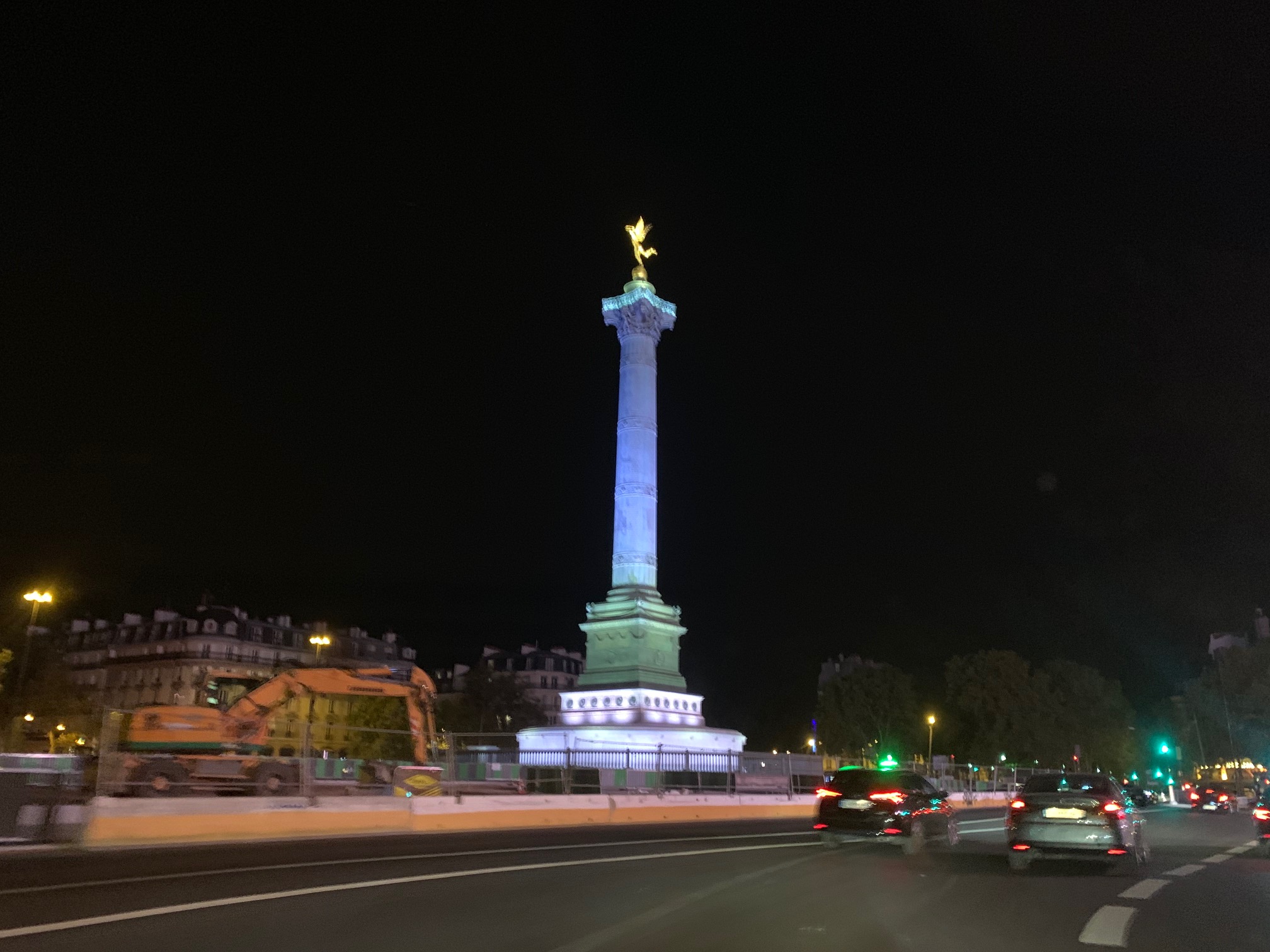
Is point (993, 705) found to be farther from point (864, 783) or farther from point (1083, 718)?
point (864, 783)

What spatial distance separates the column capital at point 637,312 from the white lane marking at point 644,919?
46.8m

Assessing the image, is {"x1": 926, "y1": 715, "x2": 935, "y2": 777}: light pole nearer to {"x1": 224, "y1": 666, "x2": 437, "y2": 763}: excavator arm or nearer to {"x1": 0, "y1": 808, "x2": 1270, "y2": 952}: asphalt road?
{"x1": 224, "y1": 666, "x2": 437, "y2": 763}: excavator arm

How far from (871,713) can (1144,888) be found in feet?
230

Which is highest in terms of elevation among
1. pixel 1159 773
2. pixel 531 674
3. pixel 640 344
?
pixel 640 344

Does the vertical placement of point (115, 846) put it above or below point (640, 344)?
below

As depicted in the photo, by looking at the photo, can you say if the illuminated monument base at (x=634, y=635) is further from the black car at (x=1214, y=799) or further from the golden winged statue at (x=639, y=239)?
the black car at (x=1214, y=799)

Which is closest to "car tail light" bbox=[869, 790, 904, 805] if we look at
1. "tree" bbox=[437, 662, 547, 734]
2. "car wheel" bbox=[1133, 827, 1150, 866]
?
"car wheel" bbox=[1133, 827, 1150, 866]

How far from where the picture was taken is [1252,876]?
1409 centimetres

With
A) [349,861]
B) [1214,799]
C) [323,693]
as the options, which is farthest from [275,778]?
[1214,799]

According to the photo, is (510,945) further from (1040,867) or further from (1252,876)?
(1252,876)

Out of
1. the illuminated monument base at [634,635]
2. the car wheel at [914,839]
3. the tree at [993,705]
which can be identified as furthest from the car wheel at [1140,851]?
the tree at [993,705]

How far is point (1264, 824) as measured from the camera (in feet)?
59.9

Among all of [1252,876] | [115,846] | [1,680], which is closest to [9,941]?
[115,846]

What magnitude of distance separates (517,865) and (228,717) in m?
16.3
